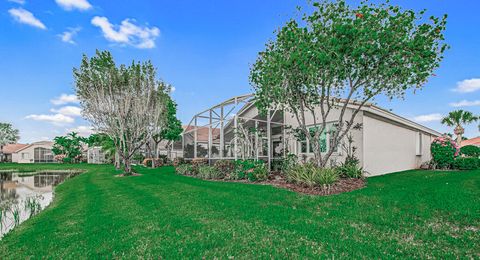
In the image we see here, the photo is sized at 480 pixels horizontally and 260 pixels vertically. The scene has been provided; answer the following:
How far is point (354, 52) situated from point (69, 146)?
43.6 meters

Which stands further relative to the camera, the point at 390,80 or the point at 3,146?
the point at 3,146

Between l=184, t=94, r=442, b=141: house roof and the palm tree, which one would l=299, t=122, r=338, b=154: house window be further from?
the palm tree

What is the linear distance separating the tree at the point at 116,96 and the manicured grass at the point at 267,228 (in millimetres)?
9816

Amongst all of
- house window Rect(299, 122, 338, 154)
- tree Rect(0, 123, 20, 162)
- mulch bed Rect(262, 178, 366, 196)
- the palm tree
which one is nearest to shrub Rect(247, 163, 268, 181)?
mulch bed Rect(262, 178, 366, 196)

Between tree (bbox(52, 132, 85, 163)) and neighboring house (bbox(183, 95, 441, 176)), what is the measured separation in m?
30.1

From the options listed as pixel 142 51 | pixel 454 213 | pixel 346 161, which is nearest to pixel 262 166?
pixel 346 161

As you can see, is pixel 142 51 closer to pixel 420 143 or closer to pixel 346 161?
pixel 346 161

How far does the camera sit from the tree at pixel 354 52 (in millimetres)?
7980

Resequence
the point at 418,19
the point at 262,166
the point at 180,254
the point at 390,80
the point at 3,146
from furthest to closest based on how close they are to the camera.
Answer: the point at 3,146 → the point at 262,166 → the point at 390,80 → the point at 418,19 → the point at 180,254

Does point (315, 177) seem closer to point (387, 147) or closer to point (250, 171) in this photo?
point (250, 171)

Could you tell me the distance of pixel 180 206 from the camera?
689 centimetres

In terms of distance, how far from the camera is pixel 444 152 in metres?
14.8

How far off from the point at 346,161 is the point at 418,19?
620 centimetres

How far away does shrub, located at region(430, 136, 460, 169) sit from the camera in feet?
48.3
